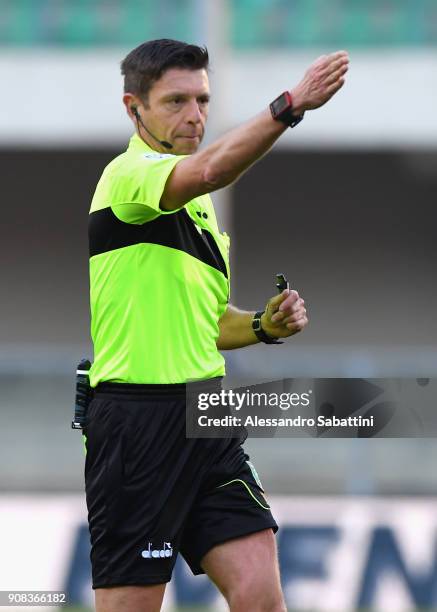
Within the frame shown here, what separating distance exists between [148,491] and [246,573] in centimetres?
35

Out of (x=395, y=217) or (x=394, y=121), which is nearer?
(x=394, y=121)

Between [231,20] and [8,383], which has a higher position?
[231,20]

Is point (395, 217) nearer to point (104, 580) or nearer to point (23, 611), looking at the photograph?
point (23, 611)

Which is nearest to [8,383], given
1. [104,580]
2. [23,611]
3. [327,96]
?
[23,611]

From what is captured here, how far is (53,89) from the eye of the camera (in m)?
13.4

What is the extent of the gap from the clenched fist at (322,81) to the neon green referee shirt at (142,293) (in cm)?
60

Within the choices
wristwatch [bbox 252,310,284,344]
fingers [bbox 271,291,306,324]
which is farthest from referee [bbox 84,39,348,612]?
wristwatch [bbox 252,310,284,344]

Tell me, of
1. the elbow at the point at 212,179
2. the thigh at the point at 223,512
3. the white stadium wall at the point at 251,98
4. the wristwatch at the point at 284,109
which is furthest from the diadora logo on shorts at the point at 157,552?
the white stadium wall at the point at 251,98

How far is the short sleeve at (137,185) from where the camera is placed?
343cm

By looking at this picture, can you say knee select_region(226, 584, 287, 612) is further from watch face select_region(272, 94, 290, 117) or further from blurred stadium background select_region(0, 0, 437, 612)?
blurred stadium background select_region(0, 0, 437, 612)

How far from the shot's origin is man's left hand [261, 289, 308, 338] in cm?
395

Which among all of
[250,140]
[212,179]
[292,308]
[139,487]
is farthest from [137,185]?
[139,487]

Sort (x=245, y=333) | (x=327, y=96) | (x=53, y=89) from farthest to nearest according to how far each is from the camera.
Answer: (x=53, y=89) < (x=245, y=333) < (x=327, y=96)

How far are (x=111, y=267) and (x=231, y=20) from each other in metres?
11.2
